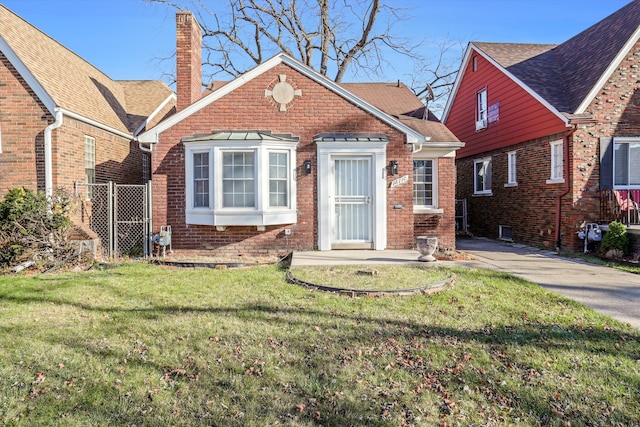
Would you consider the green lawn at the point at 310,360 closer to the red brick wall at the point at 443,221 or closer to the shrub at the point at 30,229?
the shrub at the point at 30,229

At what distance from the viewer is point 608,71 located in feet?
37.4

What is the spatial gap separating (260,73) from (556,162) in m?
8.77

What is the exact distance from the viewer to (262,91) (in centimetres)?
1034

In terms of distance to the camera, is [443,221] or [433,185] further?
[433,185]

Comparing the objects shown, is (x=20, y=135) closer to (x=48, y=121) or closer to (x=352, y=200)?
(x=48, y=121)

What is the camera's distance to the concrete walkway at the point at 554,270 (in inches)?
249

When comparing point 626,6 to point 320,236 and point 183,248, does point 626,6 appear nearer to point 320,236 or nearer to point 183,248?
point 320,236

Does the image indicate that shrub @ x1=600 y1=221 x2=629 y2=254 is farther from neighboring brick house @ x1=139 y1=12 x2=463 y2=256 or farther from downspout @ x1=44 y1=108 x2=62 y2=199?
downspout @ x1=44 y1=108 x2=62 y2=199

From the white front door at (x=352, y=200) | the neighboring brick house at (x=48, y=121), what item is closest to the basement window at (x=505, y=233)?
the white front door at (x=352, y=200)

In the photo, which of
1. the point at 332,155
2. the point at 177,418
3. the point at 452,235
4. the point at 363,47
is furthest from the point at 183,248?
the point at 363,47

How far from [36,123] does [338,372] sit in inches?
409


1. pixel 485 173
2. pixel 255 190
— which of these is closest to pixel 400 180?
pixel 255 190

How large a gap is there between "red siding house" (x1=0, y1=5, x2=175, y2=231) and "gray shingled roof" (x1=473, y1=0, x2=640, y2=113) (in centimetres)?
1302

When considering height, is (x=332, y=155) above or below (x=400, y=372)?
above
